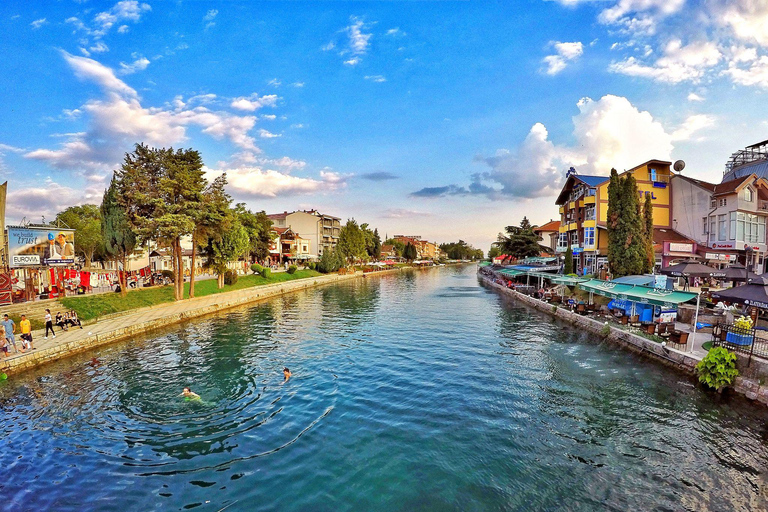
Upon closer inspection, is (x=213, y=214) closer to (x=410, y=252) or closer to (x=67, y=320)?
(x=67, y=320)

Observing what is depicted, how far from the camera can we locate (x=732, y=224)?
1332 inches

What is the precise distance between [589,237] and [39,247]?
5197cm

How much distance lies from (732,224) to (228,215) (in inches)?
1973

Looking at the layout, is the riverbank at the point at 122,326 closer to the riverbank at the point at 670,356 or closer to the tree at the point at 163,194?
the tree at the point at 163,194

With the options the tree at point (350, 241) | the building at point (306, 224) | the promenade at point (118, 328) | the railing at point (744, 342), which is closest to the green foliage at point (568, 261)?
the railing at point (744, 342)

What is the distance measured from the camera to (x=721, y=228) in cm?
3534

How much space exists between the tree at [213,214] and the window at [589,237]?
40.8 m

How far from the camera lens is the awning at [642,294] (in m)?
17.7

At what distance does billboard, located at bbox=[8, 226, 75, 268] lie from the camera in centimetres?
2409

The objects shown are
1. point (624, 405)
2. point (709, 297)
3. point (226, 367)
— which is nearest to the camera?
point (624, 405)

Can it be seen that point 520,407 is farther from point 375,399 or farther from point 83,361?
point 83,361

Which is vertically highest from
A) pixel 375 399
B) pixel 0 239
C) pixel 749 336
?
pixel 0 239

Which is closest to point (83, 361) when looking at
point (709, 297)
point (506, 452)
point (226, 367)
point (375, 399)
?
point (226, 367)

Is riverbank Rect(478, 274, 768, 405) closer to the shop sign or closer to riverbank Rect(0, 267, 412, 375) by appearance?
the shop sign
